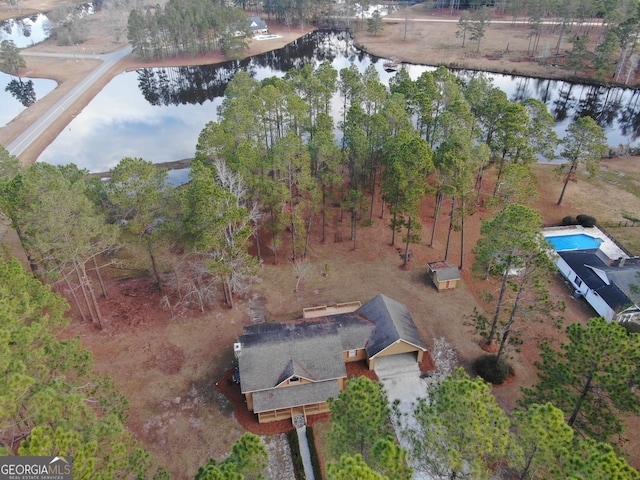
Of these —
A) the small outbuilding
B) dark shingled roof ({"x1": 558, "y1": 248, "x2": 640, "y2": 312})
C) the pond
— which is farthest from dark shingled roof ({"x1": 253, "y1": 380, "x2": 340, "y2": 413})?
the pond

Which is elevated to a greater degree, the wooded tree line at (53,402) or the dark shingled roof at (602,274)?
the wooded tree line at (53,402)

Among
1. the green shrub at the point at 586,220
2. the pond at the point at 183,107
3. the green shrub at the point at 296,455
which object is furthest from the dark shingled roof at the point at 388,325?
the pond at the point at 183,107

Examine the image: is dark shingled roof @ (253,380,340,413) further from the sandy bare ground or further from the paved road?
the paved road

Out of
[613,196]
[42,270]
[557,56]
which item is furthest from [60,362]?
[557,56]

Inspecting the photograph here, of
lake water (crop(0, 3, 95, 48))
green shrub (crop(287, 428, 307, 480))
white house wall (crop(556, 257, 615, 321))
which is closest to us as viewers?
green shrub (crop(287, 428, 307, 480))

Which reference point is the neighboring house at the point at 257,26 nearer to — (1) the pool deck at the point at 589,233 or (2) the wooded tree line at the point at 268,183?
(2) the wooded tree line at the point at 268,183
